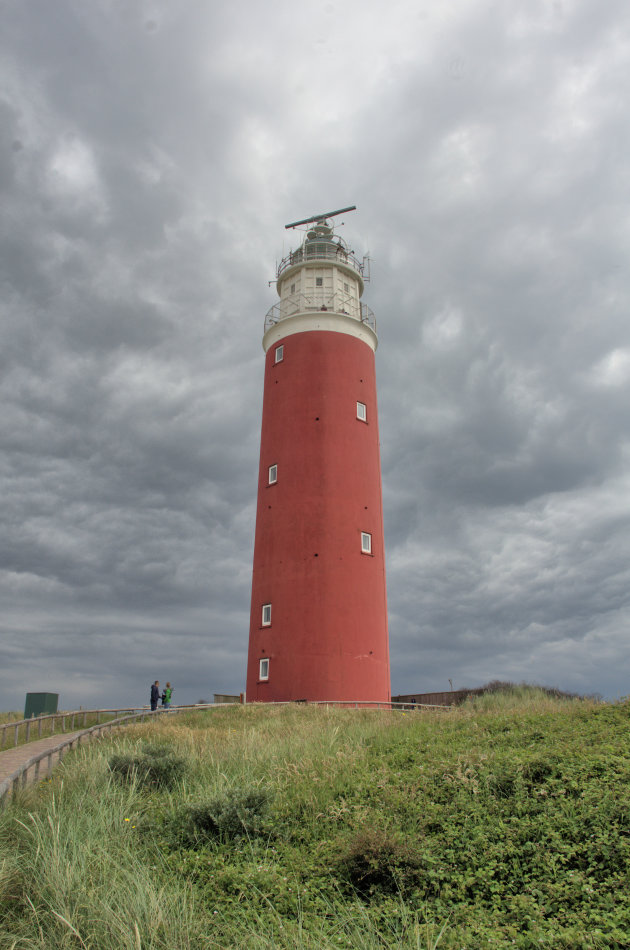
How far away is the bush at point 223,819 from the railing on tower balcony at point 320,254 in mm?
27397

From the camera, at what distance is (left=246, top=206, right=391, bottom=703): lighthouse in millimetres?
25281

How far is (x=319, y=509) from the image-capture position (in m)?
26.7

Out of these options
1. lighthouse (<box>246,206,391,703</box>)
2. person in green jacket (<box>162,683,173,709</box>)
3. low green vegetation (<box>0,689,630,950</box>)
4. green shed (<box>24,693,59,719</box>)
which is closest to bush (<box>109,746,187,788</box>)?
low green vegetation (<box>0,689,630,950</box>)

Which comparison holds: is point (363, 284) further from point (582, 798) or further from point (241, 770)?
point (582, 798)

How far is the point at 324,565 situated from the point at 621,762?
58.6 feet

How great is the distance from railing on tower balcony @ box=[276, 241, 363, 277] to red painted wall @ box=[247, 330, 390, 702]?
470 centimetres

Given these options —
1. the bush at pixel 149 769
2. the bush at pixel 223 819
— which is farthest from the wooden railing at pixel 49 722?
the bush at pixel 223 819

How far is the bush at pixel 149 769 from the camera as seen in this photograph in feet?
35.9

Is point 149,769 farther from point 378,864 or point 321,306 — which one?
point 321,306

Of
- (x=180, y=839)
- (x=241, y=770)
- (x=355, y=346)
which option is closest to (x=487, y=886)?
(x=180, y=839)

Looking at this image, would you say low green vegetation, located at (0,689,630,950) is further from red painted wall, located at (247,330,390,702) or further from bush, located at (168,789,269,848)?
red painted wall, located at (247,330,390,702)

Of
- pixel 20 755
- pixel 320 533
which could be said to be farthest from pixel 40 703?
pixel 320 533

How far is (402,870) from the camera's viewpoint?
22.1ft

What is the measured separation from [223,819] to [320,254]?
28.7 meters
